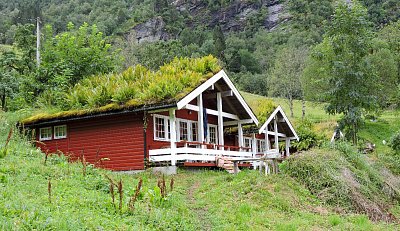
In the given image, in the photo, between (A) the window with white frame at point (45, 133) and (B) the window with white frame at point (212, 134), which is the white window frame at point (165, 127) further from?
(A) the window with white frame at point (45, 133)

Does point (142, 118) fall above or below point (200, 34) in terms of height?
below

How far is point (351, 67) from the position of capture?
24328 mm

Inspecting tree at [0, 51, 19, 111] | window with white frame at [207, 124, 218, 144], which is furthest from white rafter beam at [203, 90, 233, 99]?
tree at [0, 51, 19, 111]

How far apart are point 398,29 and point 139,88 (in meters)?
52.0

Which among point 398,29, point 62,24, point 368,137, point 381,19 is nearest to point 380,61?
point 368,137

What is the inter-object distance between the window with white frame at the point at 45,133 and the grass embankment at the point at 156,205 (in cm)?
595

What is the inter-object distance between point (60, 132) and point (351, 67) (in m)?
15.8

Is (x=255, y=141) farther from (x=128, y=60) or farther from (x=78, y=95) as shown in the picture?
(x=128, y=60)

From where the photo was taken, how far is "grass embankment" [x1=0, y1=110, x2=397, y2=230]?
7.86 metres

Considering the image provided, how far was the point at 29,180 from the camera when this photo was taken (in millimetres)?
11039

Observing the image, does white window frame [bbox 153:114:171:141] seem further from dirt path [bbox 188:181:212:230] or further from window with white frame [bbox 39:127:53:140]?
dirt path [bbox 188:181:212:230]

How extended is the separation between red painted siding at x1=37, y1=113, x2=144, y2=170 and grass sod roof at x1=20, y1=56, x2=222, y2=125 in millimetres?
833

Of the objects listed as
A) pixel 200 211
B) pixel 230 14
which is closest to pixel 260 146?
pixel 200 211

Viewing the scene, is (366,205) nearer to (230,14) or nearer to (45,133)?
(45,133)
